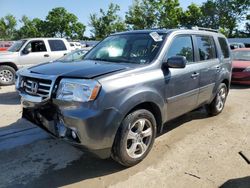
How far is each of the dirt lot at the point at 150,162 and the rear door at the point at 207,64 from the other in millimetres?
683

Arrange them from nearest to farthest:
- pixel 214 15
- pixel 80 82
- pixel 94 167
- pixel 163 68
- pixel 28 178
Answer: pixel 80 82 → pixel 28 178 → pixel 94 167 → pixel 163 68 → pixel 214 15

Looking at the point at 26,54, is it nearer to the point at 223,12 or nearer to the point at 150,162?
the point at 150,162

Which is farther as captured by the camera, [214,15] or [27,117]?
[214,15]

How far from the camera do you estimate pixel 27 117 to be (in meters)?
3.94

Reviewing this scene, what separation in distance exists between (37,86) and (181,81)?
2142mm

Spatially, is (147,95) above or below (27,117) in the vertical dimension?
above

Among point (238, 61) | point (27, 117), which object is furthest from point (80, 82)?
point (238, 61)

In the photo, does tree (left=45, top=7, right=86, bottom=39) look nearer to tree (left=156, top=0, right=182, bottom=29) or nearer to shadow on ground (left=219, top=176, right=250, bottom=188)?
tree (left=156, top=0, right=182, bottom=29)

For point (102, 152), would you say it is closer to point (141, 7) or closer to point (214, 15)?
point (141, 7)

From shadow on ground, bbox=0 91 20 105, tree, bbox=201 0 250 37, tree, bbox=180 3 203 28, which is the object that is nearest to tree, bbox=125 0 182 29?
tree, bbox=180 3 203 28

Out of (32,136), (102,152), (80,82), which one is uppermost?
(80,82)

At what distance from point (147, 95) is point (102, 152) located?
948 millimetres

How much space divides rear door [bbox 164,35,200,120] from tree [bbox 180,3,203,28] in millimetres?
42361

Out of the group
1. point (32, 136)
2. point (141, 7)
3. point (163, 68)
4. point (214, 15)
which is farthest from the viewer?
point (214, 15)
